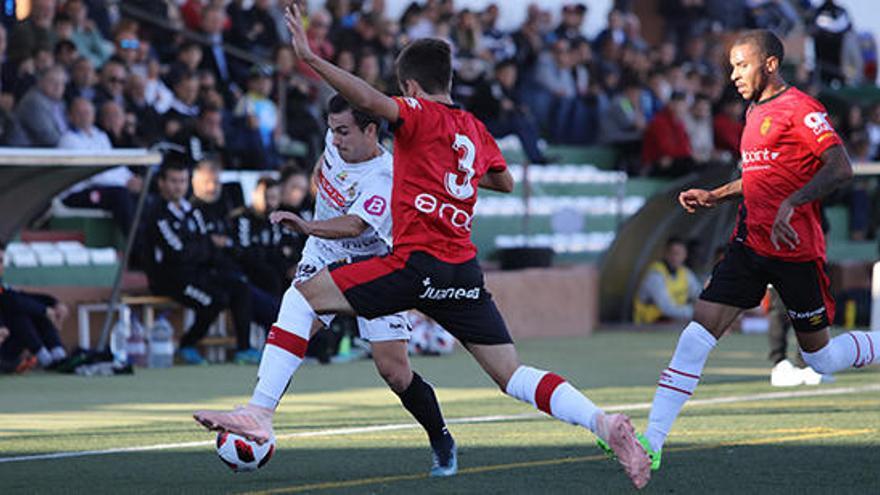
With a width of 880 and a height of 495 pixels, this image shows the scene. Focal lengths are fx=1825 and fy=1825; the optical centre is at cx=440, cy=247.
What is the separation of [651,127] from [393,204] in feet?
55.5

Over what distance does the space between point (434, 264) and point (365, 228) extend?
3.37 feet

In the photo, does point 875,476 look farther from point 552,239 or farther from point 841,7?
point 841,7

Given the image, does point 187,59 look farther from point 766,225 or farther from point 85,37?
point 766,225

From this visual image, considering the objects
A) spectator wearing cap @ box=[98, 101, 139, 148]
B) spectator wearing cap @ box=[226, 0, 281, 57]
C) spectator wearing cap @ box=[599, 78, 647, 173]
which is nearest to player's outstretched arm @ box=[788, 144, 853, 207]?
spectator wearing cap @ box=[98, 101, 139, 148]

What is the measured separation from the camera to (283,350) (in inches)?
307

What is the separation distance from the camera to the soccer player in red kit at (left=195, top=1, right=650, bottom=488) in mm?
7516

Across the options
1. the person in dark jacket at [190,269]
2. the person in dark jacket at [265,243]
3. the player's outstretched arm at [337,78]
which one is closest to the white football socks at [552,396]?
the player's outstretched arm at [337,78]

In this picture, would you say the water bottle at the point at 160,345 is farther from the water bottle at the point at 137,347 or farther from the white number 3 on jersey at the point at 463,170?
the white number 3 on jersey at the point at 463,170

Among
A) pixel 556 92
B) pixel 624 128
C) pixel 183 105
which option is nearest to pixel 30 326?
pixel 183 105

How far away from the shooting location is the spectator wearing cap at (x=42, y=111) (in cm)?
1742

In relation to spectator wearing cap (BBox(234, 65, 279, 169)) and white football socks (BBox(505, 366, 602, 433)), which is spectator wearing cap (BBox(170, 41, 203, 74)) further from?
white football socks (BBox(505, 366, 602, 433))

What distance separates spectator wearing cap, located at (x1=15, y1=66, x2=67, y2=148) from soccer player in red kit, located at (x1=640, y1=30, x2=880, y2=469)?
9.90m

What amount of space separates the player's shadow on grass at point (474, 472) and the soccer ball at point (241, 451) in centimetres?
13

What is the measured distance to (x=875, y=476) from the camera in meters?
8.03
